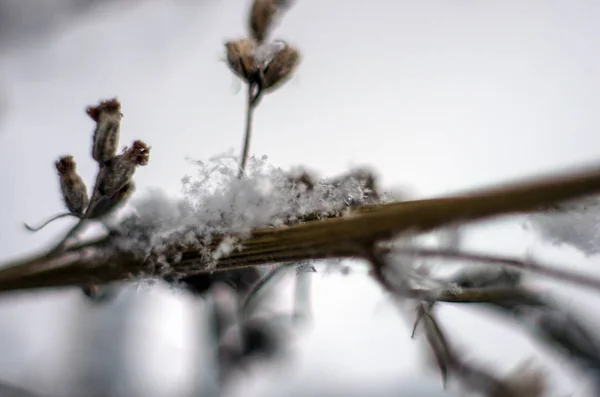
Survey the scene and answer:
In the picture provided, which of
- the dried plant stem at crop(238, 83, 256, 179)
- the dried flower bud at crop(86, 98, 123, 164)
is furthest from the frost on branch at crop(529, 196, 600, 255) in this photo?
the dried flower bud at crop(86, 98, 123, 164)

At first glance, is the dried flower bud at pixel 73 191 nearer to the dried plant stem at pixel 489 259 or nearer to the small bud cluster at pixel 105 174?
the small bud cluster at pixel 105 174

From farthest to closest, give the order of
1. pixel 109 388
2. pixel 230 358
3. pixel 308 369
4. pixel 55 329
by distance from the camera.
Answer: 1. pixel 308 369
2. pixel 109 388
3. pixel 55 329
4. pixel 230 358

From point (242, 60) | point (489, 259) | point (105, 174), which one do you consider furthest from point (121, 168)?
point (489, 259)

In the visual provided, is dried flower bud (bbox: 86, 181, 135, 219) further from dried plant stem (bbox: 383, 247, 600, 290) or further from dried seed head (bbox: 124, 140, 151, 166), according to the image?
dried plant stem (bbox: 383, 247, 600, 290)

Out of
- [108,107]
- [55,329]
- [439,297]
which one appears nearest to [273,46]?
[108,107]

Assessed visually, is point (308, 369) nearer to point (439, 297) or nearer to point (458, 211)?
point (439, 297)

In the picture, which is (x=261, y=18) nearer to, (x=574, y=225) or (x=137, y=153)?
(x=137, y=153)
